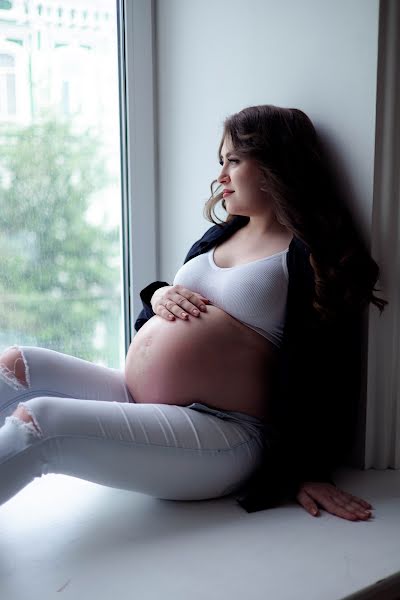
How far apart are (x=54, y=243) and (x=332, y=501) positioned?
1.06 metres

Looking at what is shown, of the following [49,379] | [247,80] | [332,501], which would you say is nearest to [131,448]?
[49,379]

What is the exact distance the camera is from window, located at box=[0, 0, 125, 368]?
1.72 metres

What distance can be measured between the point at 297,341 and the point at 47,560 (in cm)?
62

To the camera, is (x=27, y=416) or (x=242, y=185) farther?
(x=242, y=185)

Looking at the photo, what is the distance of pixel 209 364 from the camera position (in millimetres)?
1306

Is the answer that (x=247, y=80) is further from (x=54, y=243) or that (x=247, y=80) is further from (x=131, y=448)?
(x=131, y=448)

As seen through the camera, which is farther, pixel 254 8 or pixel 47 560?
pixel 254 8

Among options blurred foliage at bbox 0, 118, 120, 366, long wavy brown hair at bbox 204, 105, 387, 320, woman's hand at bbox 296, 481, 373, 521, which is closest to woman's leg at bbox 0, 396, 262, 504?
woman's hand at bbox 296, 481, 373, 521

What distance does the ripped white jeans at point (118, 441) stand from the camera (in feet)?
3.63

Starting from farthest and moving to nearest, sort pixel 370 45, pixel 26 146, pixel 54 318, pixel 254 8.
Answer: pixel 54 318 < pixel 26 146 < pixel 254 8 < pixel 370 45

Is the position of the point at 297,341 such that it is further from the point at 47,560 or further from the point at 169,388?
the point at 47,560

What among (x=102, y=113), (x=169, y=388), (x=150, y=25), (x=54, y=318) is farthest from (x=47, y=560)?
(x=150, y=25)

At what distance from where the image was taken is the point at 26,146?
1.74 meters

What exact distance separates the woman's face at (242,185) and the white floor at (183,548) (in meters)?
0.63
